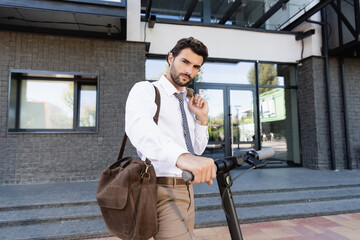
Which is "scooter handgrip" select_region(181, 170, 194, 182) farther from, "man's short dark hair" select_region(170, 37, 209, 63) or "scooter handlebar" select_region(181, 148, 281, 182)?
"man's short dark hair" select_region(170, 37, 209, 63)

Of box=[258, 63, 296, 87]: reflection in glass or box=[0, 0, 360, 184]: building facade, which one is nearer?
box=[0, 0, 360, 184]: building facade

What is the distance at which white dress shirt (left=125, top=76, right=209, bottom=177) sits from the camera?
2.95ft

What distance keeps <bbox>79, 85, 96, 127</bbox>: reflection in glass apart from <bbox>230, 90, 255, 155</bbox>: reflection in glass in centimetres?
403

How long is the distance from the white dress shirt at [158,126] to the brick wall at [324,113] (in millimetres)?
6537

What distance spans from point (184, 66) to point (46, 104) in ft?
17.9

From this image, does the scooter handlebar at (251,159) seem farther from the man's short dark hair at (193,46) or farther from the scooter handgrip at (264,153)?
the man's short dark hair at (193,46)

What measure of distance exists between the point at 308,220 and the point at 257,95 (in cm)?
435

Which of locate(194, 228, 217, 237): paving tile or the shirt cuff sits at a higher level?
the shirt cuff

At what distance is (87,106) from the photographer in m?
5.75

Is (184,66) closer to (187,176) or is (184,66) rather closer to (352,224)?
(187,176)

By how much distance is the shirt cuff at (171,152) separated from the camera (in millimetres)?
837

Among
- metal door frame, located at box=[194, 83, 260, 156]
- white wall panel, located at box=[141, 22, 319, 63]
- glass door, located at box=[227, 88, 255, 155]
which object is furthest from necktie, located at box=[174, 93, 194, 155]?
glass door, located at box=[227, 88, 255, 155]

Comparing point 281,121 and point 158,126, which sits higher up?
point 281,121

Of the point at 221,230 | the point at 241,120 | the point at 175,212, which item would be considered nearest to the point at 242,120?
the point at 241,120
